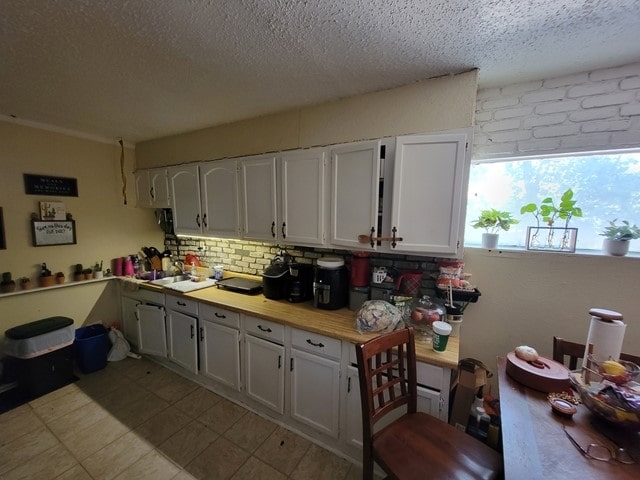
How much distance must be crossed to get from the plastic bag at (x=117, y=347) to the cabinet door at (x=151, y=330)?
25cm

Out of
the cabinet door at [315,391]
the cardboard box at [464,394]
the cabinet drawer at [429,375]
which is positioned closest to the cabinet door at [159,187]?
the cabinet door at [315,391]

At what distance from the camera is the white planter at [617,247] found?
1470 mm

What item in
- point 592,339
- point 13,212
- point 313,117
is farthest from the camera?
point 13,212

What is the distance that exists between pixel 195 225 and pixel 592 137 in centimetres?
323

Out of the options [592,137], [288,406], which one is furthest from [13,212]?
[592,137]

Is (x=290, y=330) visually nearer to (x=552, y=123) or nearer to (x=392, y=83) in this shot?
Result: (x=392, y=83)

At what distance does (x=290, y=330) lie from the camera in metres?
1.83

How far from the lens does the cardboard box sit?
5.31 ft

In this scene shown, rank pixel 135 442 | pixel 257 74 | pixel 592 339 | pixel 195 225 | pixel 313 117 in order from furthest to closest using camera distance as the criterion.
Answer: pixel 195 225 → pixel 313 117 → pixel 135 442 → pixel 257 74 → pixel 592 339

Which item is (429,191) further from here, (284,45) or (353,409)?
(353,409)

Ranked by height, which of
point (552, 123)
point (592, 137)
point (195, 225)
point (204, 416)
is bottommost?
point (204, 416)

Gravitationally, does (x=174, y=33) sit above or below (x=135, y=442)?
above

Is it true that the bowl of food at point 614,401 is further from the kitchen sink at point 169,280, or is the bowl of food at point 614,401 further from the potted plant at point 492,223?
the kitchen sink at point 169,280

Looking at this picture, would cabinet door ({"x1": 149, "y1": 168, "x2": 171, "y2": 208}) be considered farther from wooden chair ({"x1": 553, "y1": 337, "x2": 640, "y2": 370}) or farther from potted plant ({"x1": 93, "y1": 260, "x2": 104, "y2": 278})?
wooden chair ({"x1": 553, "y1": 337, "x2": 640, "y2": 370})
